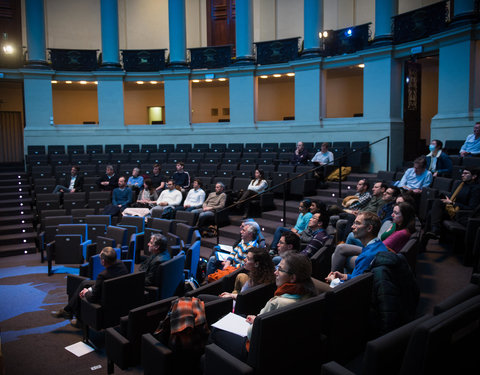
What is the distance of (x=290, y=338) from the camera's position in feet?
8.14

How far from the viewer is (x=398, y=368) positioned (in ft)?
6.79

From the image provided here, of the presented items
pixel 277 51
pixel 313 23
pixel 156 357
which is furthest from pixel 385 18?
pixel 156 357

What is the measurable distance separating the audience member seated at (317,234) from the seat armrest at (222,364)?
204 cm

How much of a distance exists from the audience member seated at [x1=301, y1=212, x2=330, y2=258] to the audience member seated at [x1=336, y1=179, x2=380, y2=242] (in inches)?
17.5

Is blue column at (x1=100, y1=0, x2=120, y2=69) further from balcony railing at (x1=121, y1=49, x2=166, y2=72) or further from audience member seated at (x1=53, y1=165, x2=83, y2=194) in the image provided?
audience member seated at (x1=53, y1=165, x2=83, y2=194)

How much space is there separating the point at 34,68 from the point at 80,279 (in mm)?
11953

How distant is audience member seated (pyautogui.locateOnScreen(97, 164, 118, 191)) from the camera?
Result: 994 cm

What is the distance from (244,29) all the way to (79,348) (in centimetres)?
1220

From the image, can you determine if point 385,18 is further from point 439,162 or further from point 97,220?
point 97,220

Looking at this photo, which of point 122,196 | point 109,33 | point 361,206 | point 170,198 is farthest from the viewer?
point 109,33

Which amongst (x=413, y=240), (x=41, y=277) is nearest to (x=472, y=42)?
(x=413, y=240)

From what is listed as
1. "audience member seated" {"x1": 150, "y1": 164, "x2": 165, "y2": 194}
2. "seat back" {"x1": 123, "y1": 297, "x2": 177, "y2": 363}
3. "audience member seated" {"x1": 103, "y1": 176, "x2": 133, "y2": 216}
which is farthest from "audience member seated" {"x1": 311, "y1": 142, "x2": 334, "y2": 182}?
"seat back" {"x1": 123, "y1": 297, "x2": 177, "y2": 363}

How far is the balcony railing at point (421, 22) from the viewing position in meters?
10.2

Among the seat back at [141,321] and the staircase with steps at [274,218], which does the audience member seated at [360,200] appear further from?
the seat back at [141,321]
